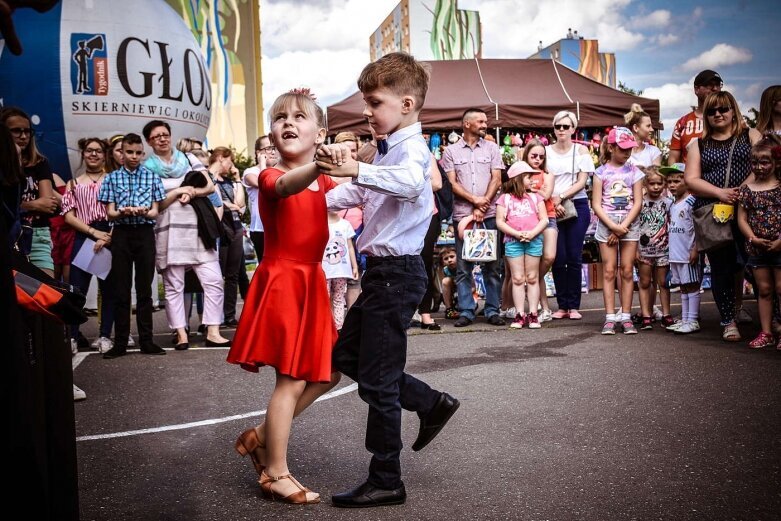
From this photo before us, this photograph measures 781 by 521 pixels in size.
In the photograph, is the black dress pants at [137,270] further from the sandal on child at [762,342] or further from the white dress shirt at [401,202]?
the sandal on child at [762,342]

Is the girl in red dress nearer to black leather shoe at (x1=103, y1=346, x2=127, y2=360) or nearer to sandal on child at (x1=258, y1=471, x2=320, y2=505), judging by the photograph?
sandal on child at (x1=258, y1=471, x2=320, y2=505)

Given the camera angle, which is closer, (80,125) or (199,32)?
(80,125)

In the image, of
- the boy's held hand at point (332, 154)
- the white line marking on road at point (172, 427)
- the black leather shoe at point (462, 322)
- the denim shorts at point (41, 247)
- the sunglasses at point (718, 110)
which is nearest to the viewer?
the boy's held hand at point (332, 154)

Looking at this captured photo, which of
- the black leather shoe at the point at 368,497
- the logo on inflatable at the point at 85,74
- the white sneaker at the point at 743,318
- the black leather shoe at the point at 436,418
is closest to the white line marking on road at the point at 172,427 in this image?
the black leather shoe at the point at 436,418

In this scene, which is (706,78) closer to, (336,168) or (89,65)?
(336,168)

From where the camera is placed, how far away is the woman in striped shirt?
8.43 metres

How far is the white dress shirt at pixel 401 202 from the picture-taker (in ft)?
11.5

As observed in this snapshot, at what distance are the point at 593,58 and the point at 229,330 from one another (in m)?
94.5

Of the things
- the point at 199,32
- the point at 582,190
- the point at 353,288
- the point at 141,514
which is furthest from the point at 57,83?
the point at 199,32

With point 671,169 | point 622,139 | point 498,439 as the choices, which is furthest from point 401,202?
point 671,169

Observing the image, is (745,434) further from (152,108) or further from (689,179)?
(152,108)

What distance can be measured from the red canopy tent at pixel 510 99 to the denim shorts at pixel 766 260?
28.5 ft

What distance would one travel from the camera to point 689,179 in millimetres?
7824

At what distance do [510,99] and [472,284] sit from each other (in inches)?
292
